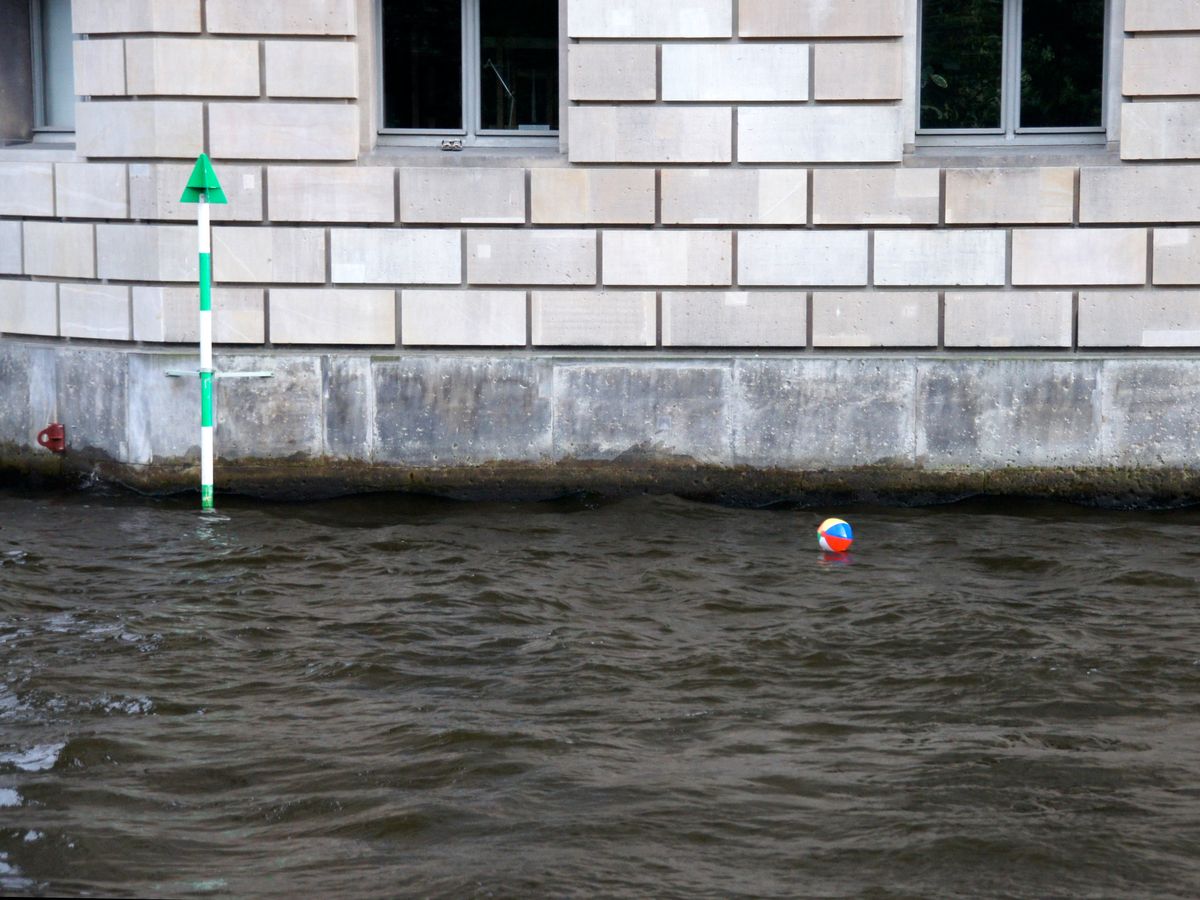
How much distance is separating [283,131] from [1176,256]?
6.09m

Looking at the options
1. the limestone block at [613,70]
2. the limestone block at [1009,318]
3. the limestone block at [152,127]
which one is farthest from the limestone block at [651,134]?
the limestone block at [152,127]

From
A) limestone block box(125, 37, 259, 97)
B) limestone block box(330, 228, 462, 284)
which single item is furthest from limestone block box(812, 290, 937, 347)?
limestone block box(125, 37, 259, 97)

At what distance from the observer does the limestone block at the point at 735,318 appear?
11.7 metres

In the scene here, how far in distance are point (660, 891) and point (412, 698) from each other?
2.23 metres

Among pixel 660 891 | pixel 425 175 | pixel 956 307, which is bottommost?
pixel 660 891

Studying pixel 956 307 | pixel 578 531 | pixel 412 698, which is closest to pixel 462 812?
pixel 412 698

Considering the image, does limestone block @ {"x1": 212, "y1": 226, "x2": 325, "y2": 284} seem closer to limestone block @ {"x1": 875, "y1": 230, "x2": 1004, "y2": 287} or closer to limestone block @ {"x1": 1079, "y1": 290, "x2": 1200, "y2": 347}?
limestone block @ {"x1": 875, "y1": 230, "x2": 1004, "y2": 287}

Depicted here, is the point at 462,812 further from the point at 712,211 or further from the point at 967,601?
the point at 712,211

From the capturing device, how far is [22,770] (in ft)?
19.5

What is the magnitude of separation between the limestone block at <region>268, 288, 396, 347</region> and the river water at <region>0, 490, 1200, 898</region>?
155 cm

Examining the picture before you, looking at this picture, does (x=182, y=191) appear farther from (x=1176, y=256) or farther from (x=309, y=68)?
(x=1176, y=256)

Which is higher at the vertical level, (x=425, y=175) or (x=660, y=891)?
(x=425, y=175)

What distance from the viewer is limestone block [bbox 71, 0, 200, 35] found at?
11.5m

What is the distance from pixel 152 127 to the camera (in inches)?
459
